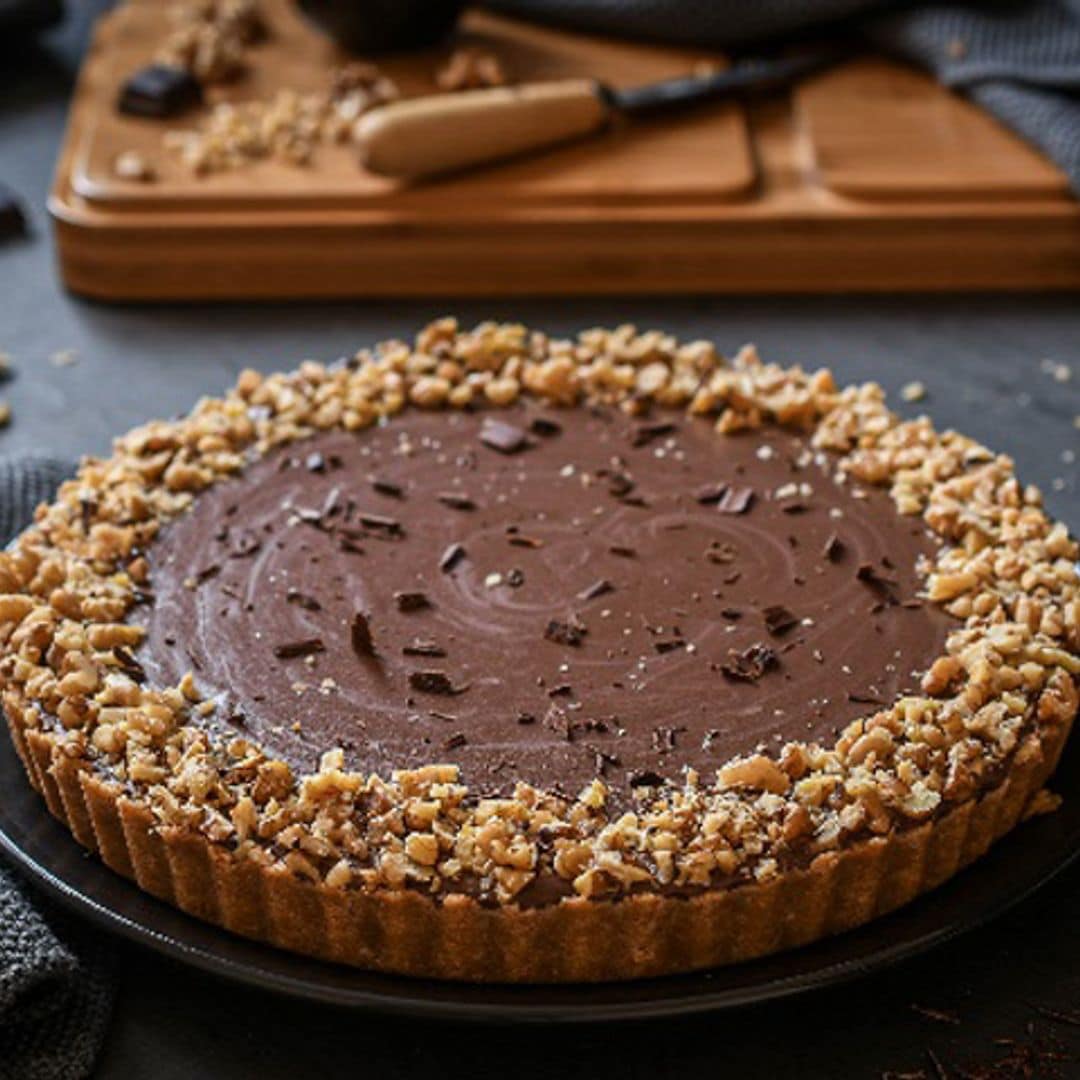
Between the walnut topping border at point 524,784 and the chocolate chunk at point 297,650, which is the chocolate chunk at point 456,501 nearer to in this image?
the walnut topping border at point 524,784

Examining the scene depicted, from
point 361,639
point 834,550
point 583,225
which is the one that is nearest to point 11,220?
point 583,225

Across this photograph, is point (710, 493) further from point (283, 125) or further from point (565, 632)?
point (283, 125)

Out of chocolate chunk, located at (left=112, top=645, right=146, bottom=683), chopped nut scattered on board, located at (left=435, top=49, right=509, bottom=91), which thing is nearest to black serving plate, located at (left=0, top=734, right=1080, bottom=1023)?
chocolate chunk, located at (left=112, top=645, right=146, bottom=683)

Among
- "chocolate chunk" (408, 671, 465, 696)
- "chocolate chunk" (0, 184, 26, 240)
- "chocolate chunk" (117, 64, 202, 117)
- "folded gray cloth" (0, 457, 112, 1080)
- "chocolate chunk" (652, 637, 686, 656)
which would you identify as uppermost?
"chocolate chunk" (652, 637, 686, 656)

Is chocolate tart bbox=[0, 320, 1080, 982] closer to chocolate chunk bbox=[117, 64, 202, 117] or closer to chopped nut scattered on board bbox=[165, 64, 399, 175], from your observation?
chopped nut scattered on board bbox=[165, 64, 399, 175]

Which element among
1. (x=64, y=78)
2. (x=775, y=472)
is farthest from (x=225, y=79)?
(x=775, y=472)

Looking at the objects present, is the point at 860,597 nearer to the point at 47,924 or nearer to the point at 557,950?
the point at 557,950
